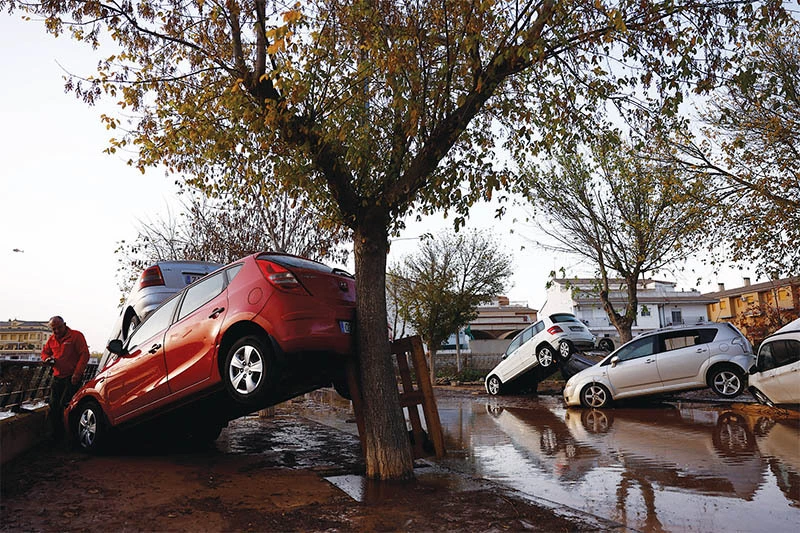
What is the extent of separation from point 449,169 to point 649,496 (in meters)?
4.28

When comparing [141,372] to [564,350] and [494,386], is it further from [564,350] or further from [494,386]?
[494,386]

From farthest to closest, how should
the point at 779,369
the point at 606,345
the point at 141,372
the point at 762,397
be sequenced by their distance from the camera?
the point at 606,345, the point at 762,397, the point at 779,369, the point at 141,372

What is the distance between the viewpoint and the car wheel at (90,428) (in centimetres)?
859

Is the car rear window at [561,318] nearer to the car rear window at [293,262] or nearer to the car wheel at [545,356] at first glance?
the car wheel at [545,356]

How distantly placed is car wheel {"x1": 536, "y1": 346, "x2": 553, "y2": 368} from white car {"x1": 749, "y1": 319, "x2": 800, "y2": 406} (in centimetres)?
649

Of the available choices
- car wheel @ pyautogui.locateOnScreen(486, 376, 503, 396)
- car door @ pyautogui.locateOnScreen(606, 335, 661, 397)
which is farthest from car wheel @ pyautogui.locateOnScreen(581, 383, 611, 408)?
car wheel @ pyautogui.locateOnScreen(486, 376, 503, 396)

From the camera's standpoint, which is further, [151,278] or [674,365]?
[674,365]

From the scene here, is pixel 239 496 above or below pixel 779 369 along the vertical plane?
below

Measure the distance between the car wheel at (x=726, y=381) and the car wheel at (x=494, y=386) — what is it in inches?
299

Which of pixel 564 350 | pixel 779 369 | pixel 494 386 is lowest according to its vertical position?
pixel 494 386

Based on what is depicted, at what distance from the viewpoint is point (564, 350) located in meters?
18.0

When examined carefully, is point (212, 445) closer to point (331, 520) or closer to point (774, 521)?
point (331, 520)

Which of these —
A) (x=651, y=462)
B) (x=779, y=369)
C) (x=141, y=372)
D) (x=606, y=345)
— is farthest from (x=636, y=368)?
(x=141, y=372)

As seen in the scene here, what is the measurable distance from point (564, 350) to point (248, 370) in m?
13.0
